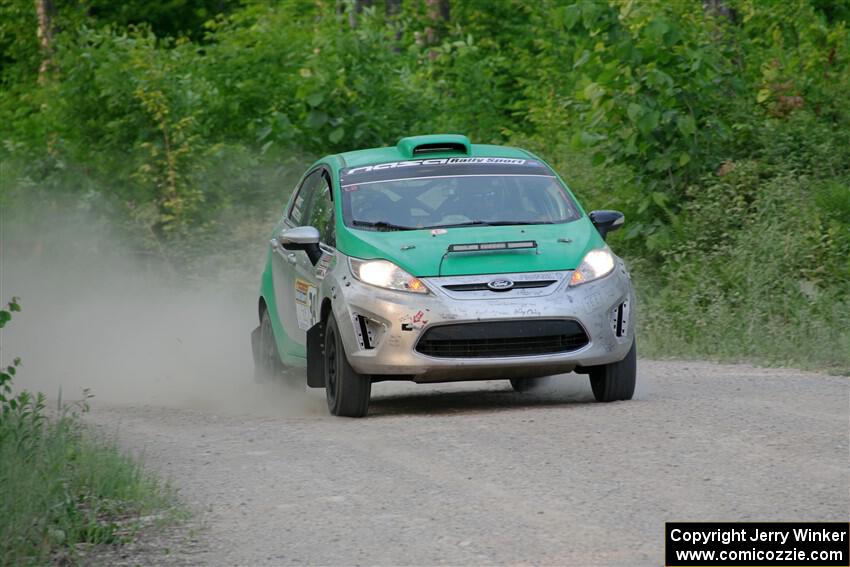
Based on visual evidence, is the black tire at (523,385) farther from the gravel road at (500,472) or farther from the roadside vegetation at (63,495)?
the roadside vegetation at (63,495)

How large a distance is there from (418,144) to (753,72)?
8.76 metres

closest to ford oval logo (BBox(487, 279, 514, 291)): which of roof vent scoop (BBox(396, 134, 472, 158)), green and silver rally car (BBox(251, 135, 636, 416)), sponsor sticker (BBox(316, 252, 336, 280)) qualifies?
green and silver rally car (BBox(251, 135, 636, 416))

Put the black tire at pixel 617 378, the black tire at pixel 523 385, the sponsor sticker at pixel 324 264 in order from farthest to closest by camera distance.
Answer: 1. the black tire at pixel 523 385
2. the sponsor sticker at pixel 324 264
3. the black tire at pixel 617 378

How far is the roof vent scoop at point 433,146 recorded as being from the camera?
1179 centimetres

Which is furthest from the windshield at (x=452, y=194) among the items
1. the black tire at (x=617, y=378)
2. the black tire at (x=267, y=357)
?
the black tire at (x=267, y=357)

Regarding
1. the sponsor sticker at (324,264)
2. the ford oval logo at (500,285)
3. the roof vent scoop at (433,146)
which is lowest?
the sponsor sticker at (324,264)

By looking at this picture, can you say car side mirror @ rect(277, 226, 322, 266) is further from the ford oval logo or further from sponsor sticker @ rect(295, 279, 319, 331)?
the ford oval logo

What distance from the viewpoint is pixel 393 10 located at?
115ft

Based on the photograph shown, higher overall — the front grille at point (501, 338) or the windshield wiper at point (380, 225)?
the windshield wiper at point (380, 225)

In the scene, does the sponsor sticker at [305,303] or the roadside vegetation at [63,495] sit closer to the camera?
the roadside vegetation at [63,495]

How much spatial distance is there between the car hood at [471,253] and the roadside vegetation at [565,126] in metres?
2.84

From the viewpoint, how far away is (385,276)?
33.6 feet

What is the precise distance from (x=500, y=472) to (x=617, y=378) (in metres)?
2.65

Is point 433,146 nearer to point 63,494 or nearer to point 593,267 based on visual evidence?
point 593,267
